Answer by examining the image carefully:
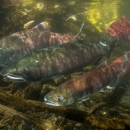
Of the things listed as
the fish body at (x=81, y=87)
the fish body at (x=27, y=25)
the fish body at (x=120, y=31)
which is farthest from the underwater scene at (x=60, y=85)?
the fish body at (x=120, y=31)

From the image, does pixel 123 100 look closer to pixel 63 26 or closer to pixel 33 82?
pixel 33 82

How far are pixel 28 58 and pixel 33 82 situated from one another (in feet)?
2.54

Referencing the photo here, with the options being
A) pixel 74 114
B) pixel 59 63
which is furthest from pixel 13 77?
pixel 74 114

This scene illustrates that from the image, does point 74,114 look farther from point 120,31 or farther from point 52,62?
point 120,31

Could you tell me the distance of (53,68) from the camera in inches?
210

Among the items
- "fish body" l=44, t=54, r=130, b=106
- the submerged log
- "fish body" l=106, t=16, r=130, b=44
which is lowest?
"fish body" l=106, t=16, r=130, b=44

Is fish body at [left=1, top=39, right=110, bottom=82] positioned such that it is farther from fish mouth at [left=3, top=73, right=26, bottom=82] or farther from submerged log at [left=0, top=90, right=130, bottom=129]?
submerged log at [left=0, top=90, right=130, bottom=129]

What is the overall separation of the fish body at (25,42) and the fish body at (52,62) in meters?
1.72

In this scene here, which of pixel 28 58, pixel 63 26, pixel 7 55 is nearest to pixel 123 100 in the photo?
pixel 28 58

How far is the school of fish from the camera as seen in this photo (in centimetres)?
428

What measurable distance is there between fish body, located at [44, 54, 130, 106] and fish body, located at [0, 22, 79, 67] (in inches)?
128

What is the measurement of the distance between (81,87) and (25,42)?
Answer: 12.6 ft

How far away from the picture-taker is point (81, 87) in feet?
14.1

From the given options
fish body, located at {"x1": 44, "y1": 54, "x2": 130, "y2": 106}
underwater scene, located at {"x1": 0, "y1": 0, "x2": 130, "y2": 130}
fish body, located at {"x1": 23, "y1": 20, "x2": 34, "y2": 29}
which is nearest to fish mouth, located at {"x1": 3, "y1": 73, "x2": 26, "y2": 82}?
underwater scene, located at {"x1": 0, "y1": 0, "x2": 130, "y2": 130}
